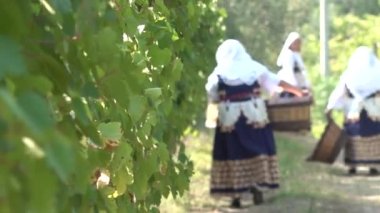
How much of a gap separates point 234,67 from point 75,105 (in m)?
7.37

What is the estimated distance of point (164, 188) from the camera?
3605 mm

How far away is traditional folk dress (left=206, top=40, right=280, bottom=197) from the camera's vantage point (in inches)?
352

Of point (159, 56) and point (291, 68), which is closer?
point (159, 56)

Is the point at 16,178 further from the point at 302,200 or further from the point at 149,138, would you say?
the point at 302,200

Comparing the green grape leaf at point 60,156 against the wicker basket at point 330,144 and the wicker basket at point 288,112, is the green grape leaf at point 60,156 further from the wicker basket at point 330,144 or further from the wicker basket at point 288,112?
the wicker basket at point 288,112

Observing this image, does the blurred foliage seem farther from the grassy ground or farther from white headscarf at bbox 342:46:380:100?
white headscarf at bbox 342:46:380:100

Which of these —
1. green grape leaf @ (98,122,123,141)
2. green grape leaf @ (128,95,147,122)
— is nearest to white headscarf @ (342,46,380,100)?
green grape leaf @ (128,95,147,122)

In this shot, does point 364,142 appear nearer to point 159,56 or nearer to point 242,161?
point 242,161

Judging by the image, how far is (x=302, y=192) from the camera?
9.82 metres

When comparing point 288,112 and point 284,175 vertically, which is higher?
point 288,112

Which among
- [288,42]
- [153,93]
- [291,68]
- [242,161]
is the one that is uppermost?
[288,42]

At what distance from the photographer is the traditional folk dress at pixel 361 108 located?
37.2 ft

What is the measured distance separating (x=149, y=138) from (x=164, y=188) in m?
0.66

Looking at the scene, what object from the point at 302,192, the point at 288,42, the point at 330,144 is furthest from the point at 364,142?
the point at 288,42
